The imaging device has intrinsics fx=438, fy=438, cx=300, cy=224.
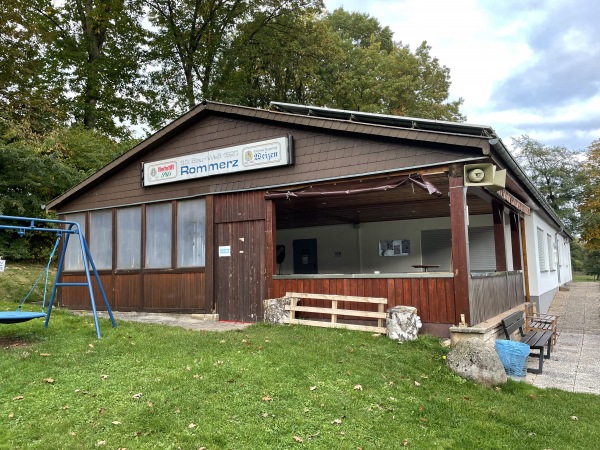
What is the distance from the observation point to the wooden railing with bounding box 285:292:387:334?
24.7 feet

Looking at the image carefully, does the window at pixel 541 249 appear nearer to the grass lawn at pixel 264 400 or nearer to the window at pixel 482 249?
the window at pixel 482 249

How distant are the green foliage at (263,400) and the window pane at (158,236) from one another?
393cm

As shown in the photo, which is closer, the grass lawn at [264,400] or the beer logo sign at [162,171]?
the grass lawn at [264,400]

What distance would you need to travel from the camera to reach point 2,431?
3799 millimetres

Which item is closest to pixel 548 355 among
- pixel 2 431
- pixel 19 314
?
pixel 2 431

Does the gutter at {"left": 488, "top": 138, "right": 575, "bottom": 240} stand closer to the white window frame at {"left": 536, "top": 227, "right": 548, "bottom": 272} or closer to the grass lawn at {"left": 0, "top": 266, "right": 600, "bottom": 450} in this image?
the white window frame at {"left": 536, "top": 227, "right": 548, "bottom": 272}

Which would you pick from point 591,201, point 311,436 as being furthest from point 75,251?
point 591,201

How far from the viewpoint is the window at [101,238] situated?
1153cm

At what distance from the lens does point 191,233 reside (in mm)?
10203

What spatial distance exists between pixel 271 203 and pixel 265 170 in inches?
28.2

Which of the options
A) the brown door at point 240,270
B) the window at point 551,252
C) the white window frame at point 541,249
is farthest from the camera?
the window at point 551,252

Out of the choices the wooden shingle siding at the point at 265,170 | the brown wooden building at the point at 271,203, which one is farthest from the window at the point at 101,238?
the wooden shingle siding at the point at 265,170

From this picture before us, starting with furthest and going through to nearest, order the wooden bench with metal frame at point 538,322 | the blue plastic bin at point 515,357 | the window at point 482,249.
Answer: the window at point 482,249
the wooden bench with metal frame at point 538,322
the blue plastic bin at point 515,357

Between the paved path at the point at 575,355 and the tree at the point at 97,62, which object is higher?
the tree at the point at 97,62
